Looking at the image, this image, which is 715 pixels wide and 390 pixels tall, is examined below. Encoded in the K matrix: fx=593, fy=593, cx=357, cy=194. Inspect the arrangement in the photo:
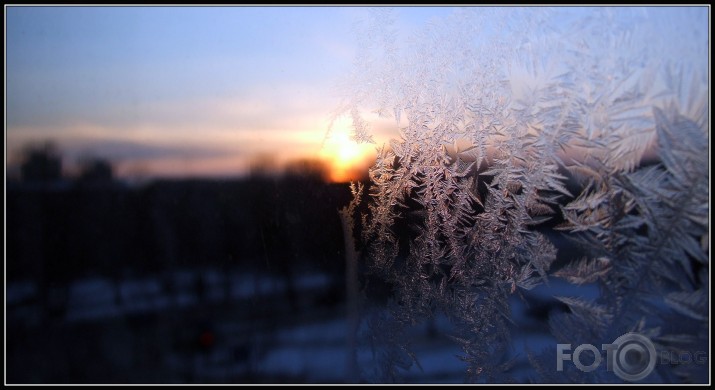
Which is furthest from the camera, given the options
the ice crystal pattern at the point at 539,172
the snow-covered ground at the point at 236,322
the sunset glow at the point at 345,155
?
the snow-covered ground at the point at 236,322

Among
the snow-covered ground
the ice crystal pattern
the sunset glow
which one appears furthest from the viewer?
the snow-covered ground

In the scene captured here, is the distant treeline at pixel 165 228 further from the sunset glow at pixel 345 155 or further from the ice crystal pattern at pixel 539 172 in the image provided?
the ice crystal pattern at pixel 539 172

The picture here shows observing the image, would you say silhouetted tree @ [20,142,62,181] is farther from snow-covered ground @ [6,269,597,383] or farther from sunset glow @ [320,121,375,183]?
sunset glow @ [320,121,375,183]

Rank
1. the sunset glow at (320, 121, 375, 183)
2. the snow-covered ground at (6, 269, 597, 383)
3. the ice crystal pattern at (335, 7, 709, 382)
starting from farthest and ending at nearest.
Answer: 1. the snow-covered ground at (6, 269, 597, 383)
2. the sunset glow at (320, 121, 375, 183)
3. the ice crystal pattern at (335, 7, 709, 382)

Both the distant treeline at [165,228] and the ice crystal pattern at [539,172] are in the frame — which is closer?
the ice crystal pattern at [539,172]

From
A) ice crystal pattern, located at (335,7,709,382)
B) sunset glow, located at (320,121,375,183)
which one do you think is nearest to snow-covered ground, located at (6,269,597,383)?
ice crystal pattern, located at (335,7,709,382)

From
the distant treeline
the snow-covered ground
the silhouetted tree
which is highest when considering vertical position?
the silhouetted tree

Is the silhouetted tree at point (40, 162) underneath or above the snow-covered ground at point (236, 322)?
above

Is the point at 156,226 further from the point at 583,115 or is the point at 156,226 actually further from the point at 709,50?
the point at 709,50

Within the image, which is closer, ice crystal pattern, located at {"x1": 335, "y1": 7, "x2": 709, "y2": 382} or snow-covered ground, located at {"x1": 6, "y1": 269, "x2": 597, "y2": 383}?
ice crystal pattern, located at {"x1": 335, "y1": 7, "x2": 709, "y2": 382}

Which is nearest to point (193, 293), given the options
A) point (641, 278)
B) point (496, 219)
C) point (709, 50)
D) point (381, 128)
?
point (381, 128)

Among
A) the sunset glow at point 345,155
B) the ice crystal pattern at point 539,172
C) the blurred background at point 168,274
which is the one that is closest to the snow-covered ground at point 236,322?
the blurred background at point 168,274
